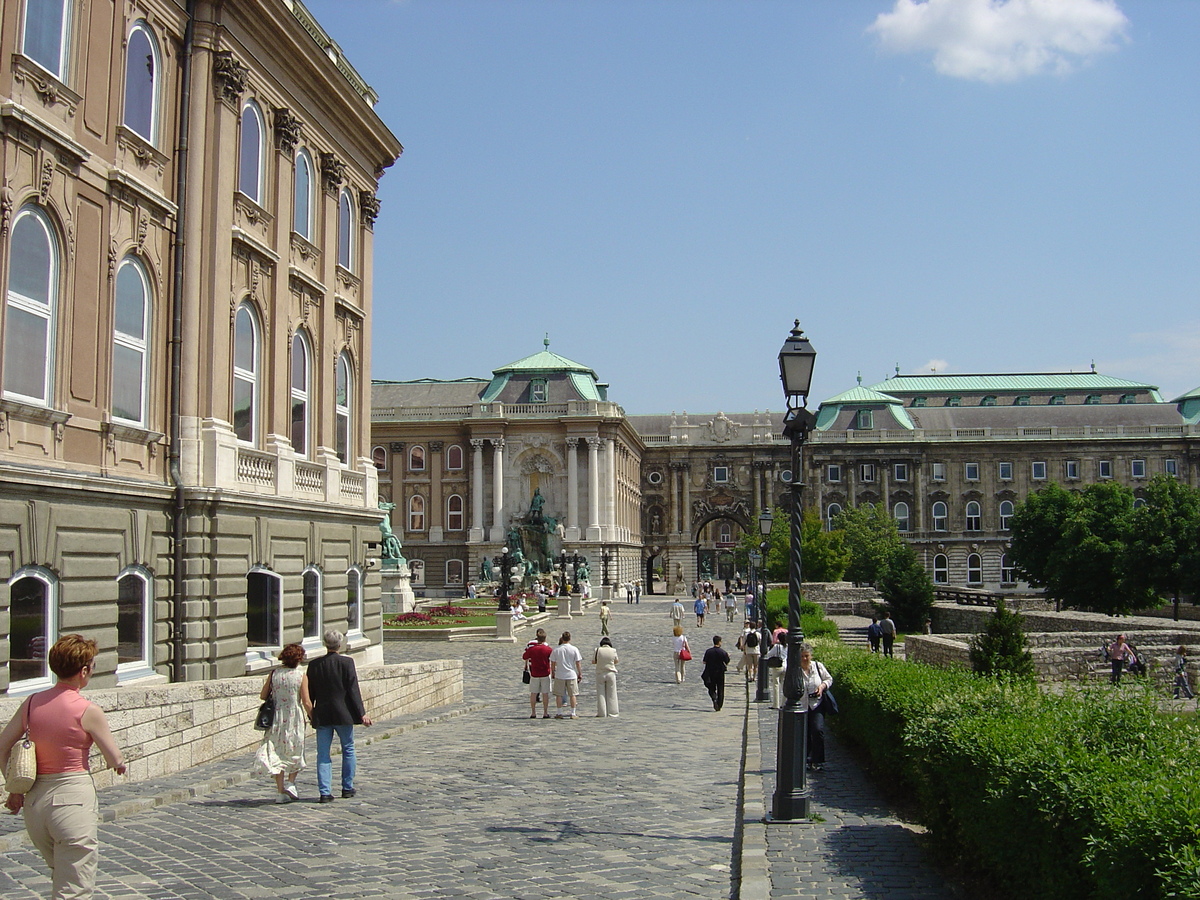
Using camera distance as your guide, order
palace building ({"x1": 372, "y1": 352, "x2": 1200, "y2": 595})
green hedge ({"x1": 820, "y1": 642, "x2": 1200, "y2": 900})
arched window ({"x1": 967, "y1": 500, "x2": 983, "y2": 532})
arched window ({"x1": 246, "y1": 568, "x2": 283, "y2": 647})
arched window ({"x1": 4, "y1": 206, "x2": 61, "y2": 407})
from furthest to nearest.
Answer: arched window ({"x1": 967, "y1": 500, "x2": 983, "y2": 532}) < palace building ({"x1": 372, "y1": 352, "x2": 1200, "y2": 595}) < arched window ({"x1": 246, "y1": 568, "x2": 283, "y2": 647}) < arched window ({"x1": 4, "y1": 206, "x2": 61, "y2": 407}) < green hedge ({"x1": 820, "y1": 642, "x2": 1200, "y2": 900})

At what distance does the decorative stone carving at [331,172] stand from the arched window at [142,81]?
239 inches

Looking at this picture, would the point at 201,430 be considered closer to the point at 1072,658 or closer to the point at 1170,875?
the point at 1170,875

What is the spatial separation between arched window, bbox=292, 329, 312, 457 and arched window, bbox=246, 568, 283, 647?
2989mm

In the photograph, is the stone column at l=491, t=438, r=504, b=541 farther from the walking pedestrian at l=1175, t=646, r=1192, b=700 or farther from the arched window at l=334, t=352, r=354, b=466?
the walking pedestrian at l=1175, t=646, r=1192, b=700

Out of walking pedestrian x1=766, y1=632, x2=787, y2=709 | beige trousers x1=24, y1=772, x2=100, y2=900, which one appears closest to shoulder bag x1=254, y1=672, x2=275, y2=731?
beige trousers x1=24, y1=772, x2=100, y2=900

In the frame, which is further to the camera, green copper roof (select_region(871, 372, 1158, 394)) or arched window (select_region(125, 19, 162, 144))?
green copper roof (select_region(871, 372, 1158, 394))

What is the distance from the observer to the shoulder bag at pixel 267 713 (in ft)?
37.7

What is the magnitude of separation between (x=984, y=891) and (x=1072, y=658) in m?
20.3

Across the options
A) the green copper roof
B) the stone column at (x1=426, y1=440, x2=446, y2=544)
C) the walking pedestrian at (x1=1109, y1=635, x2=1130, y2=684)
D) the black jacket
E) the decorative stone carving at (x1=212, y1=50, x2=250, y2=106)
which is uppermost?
the green copper roof

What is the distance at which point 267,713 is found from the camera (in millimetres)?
11578

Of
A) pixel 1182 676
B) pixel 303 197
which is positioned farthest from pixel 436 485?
pixel 1182 676

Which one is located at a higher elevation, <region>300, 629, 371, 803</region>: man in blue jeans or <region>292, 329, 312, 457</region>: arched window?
<region>292, 329, 312, 457</region>: arched window

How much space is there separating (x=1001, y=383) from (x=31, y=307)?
110 metres

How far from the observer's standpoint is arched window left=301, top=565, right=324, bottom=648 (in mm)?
22016
